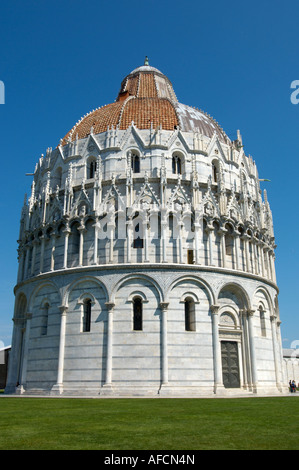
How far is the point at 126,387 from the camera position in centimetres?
2858

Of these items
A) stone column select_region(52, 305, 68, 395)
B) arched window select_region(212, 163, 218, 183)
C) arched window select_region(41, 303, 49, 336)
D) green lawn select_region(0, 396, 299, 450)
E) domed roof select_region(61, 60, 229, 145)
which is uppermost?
domed roof select_region(61, 60, 229, 145)

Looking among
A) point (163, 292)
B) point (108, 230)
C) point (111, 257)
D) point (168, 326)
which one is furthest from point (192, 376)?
point (108, 230)

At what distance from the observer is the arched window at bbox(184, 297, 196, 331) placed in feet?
101

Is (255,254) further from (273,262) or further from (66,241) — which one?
(66,241)

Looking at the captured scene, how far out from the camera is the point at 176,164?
117ft

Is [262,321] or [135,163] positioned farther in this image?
[135,163]

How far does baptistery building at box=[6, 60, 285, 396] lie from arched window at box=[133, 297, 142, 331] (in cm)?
7

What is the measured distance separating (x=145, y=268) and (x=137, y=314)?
3.26 meters

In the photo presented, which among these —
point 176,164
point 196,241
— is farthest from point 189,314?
point 176,164

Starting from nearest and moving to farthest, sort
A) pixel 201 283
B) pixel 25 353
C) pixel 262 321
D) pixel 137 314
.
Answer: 1. pixel 137 314
2. pixel 201 283
3. pixel 25 353
4. pixel 262 321

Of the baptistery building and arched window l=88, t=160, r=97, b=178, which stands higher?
arched window l=88, t=160, r=97, b=178

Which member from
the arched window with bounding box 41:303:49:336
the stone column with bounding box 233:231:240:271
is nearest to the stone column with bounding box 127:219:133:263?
the arched window with bounding box 41:303:49:336

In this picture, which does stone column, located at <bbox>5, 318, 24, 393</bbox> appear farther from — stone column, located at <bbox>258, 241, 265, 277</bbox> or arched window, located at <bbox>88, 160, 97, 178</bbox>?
stone column, located at <bbox>258, 241, 265, 277</bbox>

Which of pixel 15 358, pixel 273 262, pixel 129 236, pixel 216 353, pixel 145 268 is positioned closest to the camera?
pixel 216 353
